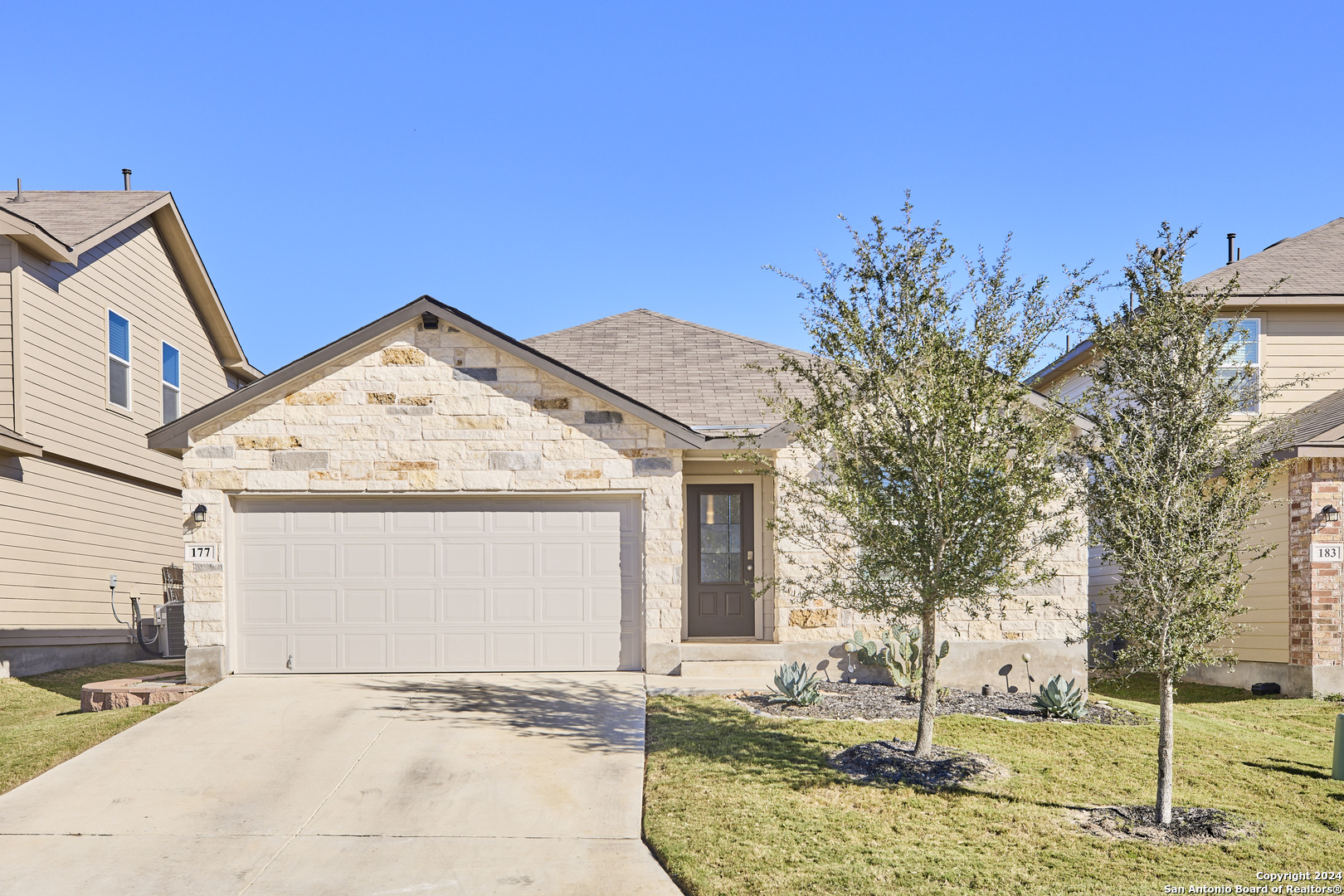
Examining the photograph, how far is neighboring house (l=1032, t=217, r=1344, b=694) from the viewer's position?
1317 centimetres

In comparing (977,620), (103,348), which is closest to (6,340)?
(103,348)

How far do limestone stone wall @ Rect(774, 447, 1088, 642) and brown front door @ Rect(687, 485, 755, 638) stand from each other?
1.53 metres

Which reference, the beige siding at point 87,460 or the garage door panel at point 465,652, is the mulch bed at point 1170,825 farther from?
the beige siding at point 87,460

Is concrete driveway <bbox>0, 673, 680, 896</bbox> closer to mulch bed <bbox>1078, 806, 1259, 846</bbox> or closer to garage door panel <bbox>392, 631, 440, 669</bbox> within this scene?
garage door panel <bbox>392, 631, 440, 669</bbox>

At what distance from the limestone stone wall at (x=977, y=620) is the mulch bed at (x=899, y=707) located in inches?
29.8

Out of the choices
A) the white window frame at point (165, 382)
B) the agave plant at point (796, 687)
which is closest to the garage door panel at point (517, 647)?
the agave plant at point (796, 687)

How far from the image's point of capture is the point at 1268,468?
727cm

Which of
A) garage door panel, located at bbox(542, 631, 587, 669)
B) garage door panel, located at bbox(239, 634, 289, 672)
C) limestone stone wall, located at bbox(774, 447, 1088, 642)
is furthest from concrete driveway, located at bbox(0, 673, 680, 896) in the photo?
limestone stone wall, located at bbox(774, 447, 1088, 642)

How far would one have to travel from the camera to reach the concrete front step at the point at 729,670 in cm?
1199

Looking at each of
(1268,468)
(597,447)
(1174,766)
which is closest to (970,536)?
(1268,468)

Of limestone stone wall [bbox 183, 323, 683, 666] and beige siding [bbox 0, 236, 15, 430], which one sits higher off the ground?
beige siding [bbox 0, 236, 15, 430]

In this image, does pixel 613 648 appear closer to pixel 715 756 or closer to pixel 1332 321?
pixel 715 756

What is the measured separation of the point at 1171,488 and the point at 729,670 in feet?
20.1

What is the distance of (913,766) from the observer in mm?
8586
